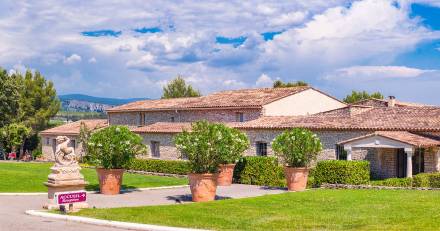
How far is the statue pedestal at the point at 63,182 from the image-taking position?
17391 millimetres

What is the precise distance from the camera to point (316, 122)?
114ft

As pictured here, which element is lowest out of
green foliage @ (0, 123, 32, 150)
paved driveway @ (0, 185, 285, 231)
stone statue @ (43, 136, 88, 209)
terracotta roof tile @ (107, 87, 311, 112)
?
paved driveway @ (0, 185, 285, 231)

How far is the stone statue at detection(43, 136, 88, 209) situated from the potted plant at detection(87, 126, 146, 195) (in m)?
5.31

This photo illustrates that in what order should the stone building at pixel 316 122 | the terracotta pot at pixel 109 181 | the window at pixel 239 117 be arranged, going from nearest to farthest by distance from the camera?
the terracotta pot at pixel 109 181 < the stone building at pixel 316 122 < the window at pixel 239 117

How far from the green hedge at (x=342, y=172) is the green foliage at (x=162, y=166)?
9.64 m

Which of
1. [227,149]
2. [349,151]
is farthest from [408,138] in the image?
[227,149]

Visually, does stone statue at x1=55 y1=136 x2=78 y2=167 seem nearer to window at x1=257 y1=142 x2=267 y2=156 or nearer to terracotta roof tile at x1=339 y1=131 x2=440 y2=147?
terracotta roof tile at x1=339 y1=131 x2=440 y2=147

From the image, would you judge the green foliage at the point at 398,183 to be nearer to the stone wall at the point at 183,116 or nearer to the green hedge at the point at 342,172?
the green hedge at the point at 342,172

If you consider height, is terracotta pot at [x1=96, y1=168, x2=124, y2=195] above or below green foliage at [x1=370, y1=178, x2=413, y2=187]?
above

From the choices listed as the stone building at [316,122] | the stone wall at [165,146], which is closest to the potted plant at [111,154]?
the stone building at [316,122]

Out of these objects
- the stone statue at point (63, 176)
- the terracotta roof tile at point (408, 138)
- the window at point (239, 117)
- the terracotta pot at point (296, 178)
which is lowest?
the terracotta pot at point (296, 178)

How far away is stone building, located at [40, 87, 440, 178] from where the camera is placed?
2980 cm

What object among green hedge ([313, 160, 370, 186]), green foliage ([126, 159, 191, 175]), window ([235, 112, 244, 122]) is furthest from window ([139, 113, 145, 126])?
green hedge ([313, 160, 370, 186])

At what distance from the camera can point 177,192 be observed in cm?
2445
